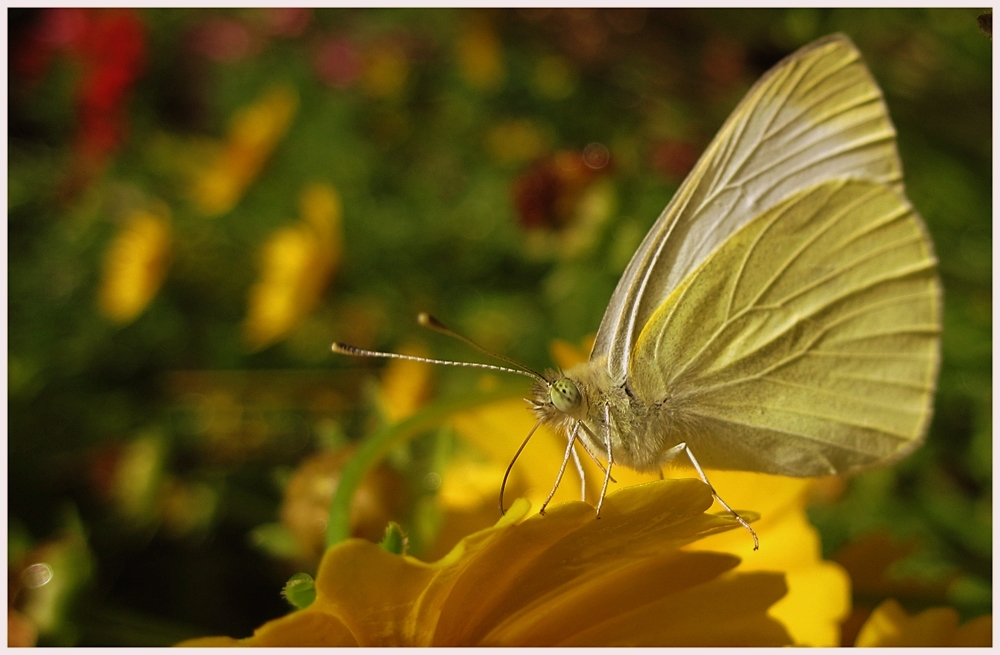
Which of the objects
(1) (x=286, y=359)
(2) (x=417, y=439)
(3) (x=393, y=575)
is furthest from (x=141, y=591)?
(3) (x=393, y=575)

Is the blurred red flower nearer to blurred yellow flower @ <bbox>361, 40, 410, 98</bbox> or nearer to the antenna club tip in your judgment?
blurred yellow flower @ <bbox>361, 40, 410, 98</bbox>

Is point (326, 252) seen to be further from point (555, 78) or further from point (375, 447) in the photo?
point (375, 447)

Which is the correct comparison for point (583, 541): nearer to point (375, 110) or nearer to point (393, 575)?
point (393, 575)

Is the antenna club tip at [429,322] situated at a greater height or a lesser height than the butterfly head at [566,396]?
greater

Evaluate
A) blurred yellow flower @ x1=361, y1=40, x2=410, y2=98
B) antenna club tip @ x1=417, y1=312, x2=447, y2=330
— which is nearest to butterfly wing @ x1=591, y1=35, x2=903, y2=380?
antenna club tip @ x1=417, y1=312, x2=447, y2=330

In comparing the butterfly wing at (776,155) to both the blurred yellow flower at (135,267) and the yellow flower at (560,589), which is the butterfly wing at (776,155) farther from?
the blurred yellow flower at (135,267)

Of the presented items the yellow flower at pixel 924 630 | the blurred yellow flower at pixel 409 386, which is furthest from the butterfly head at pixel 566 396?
the blurred yellow flower at pixel 409 386
